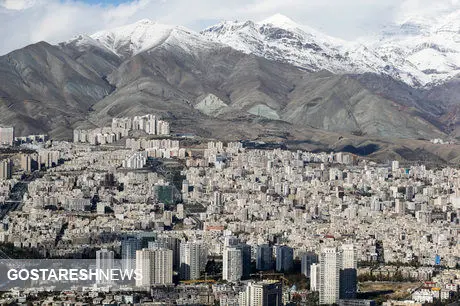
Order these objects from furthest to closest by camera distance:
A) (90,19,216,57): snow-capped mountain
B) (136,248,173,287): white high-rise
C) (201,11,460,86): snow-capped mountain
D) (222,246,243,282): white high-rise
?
(201,11,460,86): snow-capped mountain
(90,19,216,57): snow-capped mountain
(222,246,243,282): white high-rise
(136,248,173,287): white high-rise

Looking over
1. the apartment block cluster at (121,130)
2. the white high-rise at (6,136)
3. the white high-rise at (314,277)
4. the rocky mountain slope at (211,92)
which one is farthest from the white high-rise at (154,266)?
the rocky mountain slope at (211,92)

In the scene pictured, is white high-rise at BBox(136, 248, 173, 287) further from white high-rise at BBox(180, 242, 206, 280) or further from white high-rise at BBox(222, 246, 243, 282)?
white high-rise at BBox(222, 246, 243, 282)

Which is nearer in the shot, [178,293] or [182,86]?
[178,293]

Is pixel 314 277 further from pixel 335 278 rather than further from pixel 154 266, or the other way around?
pixel 154 266

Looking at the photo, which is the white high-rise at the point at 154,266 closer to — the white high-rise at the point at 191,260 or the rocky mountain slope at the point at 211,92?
the white high-rise at the point at 191,260

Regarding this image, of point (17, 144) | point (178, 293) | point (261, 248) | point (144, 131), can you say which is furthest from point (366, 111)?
point (178, 293)

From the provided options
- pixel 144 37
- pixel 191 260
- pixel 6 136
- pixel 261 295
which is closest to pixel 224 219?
pixel 191 260

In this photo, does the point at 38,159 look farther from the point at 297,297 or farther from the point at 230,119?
the point at 297,297

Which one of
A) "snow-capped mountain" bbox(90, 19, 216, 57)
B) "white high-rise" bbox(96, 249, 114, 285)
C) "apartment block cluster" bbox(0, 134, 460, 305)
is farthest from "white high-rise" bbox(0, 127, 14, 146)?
"snow-capped mountain" bbox(90, 19, 216, 57)
